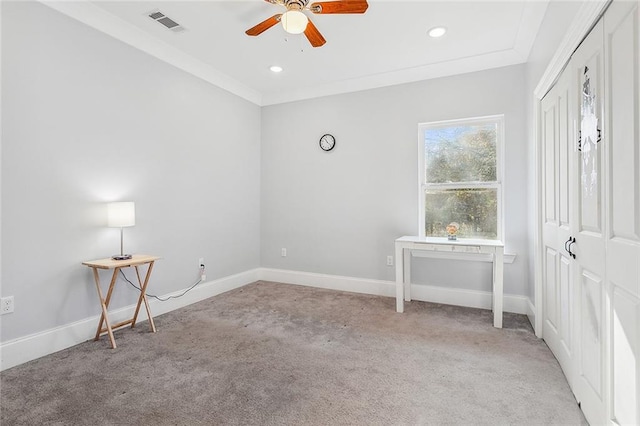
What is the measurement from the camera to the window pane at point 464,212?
3.64 metres

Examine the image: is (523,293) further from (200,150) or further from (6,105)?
(6,105)

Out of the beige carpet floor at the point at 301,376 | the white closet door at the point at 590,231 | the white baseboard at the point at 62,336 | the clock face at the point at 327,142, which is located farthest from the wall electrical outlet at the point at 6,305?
the white closet door at the point at 590,231

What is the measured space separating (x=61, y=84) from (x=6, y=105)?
45cm

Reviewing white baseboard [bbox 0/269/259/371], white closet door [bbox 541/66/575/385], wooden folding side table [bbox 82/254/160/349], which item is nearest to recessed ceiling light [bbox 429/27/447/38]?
white closet door [bbox 541/66/575/385]

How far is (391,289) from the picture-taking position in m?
4.07

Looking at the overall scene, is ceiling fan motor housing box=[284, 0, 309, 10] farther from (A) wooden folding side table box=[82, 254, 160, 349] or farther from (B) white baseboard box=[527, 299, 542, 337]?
(B) white baseboard box=[527, 299, 542, 337]

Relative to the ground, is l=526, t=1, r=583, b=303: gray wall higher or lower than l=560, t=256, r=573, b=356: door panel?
higher

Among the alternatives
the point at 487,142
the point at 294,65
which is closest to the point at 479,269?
the point at 487,142

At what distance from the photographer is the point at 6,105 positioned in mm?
2297

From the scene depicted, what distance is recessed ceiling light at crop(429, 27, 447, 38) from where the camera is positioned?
3026mm

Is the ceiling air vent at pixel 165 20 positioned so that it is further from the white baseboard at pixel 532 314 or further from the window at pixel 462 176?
the white baseboard at pixel 532 314

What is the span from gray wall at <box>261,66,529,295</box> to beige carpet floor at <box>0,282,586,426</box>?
3.14ft

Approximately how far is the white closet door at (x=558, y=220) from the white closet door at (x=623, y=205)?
605 millimetres

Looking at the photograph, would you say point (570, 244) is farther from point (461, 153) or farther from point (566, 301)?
point (461, 153)
